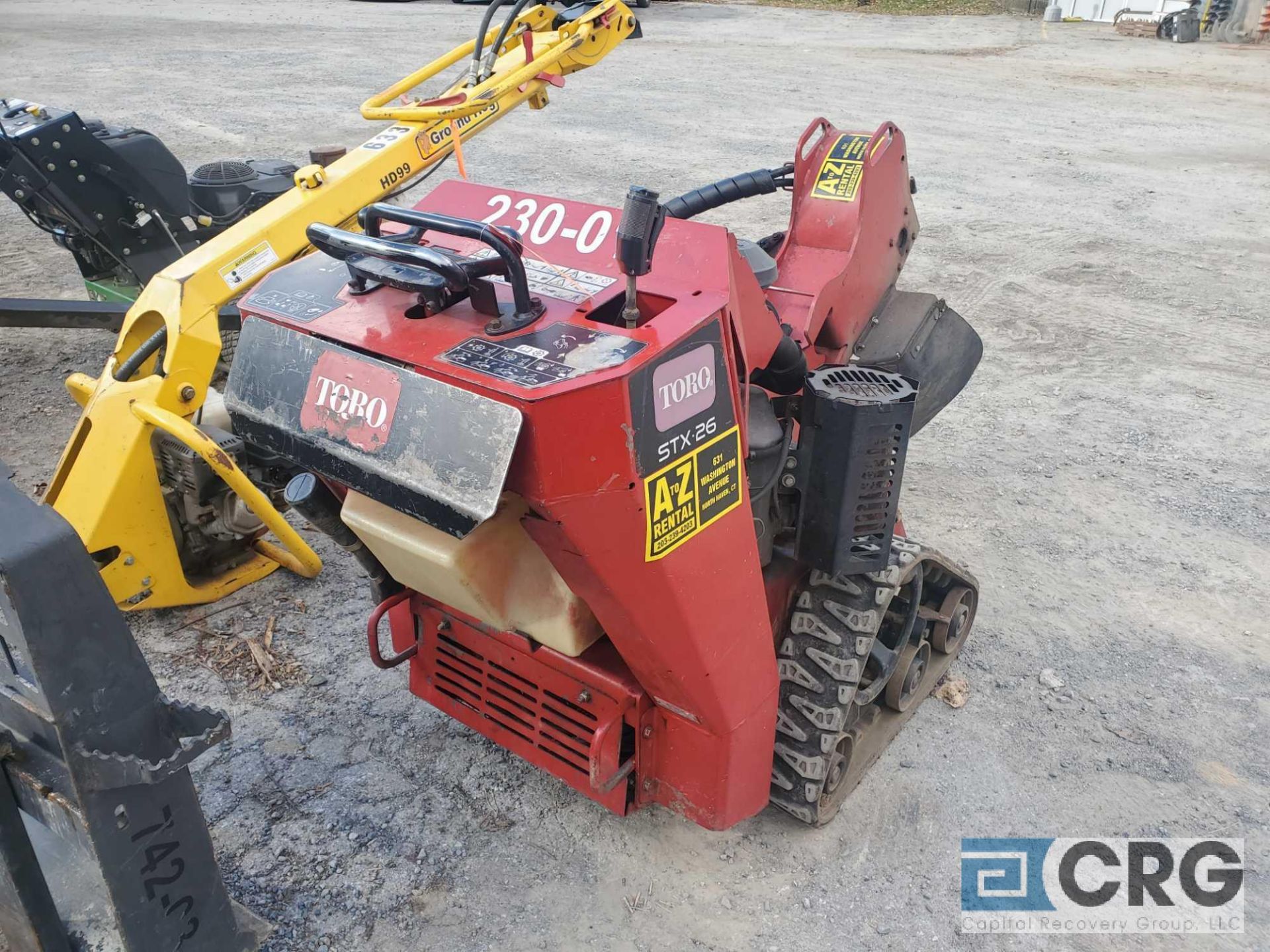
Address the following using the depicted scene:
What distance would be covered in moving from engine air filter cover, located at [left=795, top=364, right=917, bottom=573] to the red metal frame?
18 centimetres

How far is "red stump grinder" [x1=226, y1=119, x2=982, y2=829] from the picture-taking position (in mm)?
1825

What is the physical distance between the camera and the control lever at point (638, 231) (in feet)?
5.96

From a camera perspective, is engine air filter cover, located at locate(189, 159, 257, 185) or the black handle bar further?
engine air filter cover, located at locate(189, 159, 257, 185)

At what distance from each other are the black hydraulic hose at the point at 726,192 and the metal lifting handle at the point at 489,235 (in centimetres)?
125

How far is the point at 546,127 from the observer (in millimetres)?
10734

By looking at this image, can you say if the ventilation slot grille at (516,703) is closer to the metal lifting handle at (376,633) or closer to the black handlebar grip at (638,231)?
the metal lifting handle at (376,633)

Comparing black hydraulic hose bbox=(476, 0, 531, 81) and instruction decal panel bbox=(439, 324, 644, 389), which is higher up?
black hydraulic hose bbox=(476, 0, 531, 81)

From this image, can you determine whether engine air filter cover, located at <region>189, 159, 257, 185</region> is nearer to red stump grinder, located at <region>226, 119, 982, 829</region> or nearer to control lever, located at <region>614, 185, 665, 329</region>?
red stump grinder, located at <region>226, 119, 982, 829</region>

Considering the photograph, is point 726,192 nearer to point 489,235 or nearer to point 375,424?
point 489,235

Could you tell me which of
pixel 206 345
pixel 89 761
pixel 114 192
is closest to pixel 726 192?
pixel 206 345

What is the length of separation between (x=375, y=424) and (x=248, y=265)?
198 cm

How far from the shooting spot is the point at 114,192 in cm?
480

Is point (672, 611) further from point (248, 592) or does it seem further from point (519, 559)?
point (248, 592)

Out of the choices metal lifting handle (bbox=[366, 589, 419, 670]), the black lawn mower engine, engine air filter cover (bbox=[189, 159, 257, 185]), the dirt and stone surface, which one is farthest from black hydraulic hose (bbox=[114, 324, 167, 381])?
engine air filter cover (bbox=[189, 159, 257, 185])
